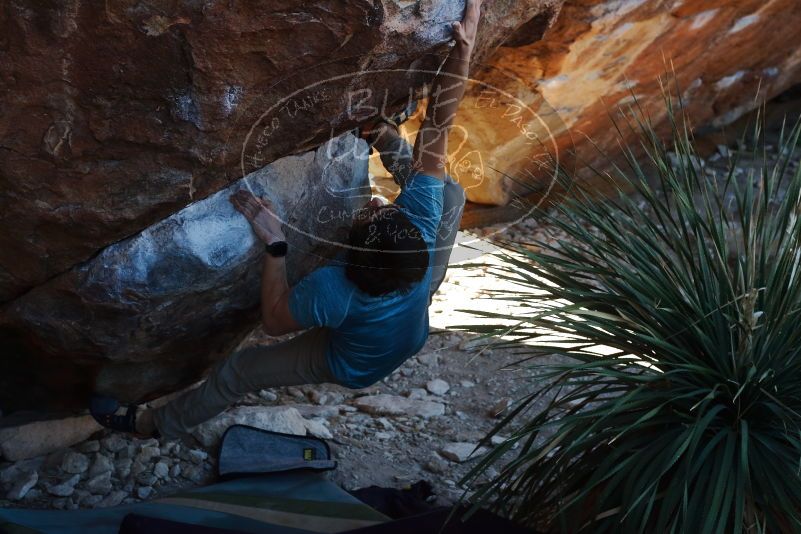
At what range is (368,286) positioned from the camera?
310 centimetres

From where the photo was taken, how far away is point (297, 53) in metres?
2.69

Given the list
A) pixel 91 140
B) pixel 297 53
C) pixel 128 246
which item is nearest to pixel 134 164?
pixel 91 140

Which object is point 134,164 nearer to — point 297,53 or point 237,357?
point 297,53

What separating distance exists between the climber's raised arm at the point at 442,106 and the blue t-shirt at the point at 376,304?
74 mm

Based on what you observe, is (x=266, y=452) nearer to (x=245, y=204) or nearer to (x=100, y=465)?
(x=100, y=465)

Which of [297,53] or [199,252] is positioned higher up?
[297,53]

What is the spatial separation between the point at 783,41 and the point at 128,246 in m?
4.54

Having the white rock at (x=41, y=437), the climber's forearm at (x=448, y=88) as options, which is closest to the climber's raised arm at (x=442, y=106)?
the climber's forearm at (x=448, y=88)

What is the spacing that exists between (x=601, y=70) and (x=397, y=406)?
2.17 m

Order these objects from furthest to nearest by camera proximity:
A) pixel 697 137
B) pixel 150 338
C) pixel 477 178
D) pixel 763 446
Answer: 1. pixel 697 137
2. pixel 477 178
3. pixel 150 338
4. pixel 763 446

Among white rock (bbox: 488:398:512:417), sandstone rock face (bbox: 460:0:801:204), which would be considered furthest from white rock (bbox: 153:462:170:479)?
sandstone rock face (bbox: 460:0:801:204)

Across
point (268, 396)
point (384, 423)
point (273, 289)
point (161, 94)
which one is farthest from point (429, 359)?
point (161, 94)

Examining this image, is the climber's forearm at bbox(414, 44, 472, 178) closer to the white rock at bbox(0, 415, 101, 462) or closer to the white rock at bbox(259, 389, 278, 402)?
the white rock at bbox(259, 389, 278, 402)

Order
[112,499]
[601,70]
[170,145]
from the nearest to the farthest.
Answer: [170,145]
[112,499]
[601,70]
